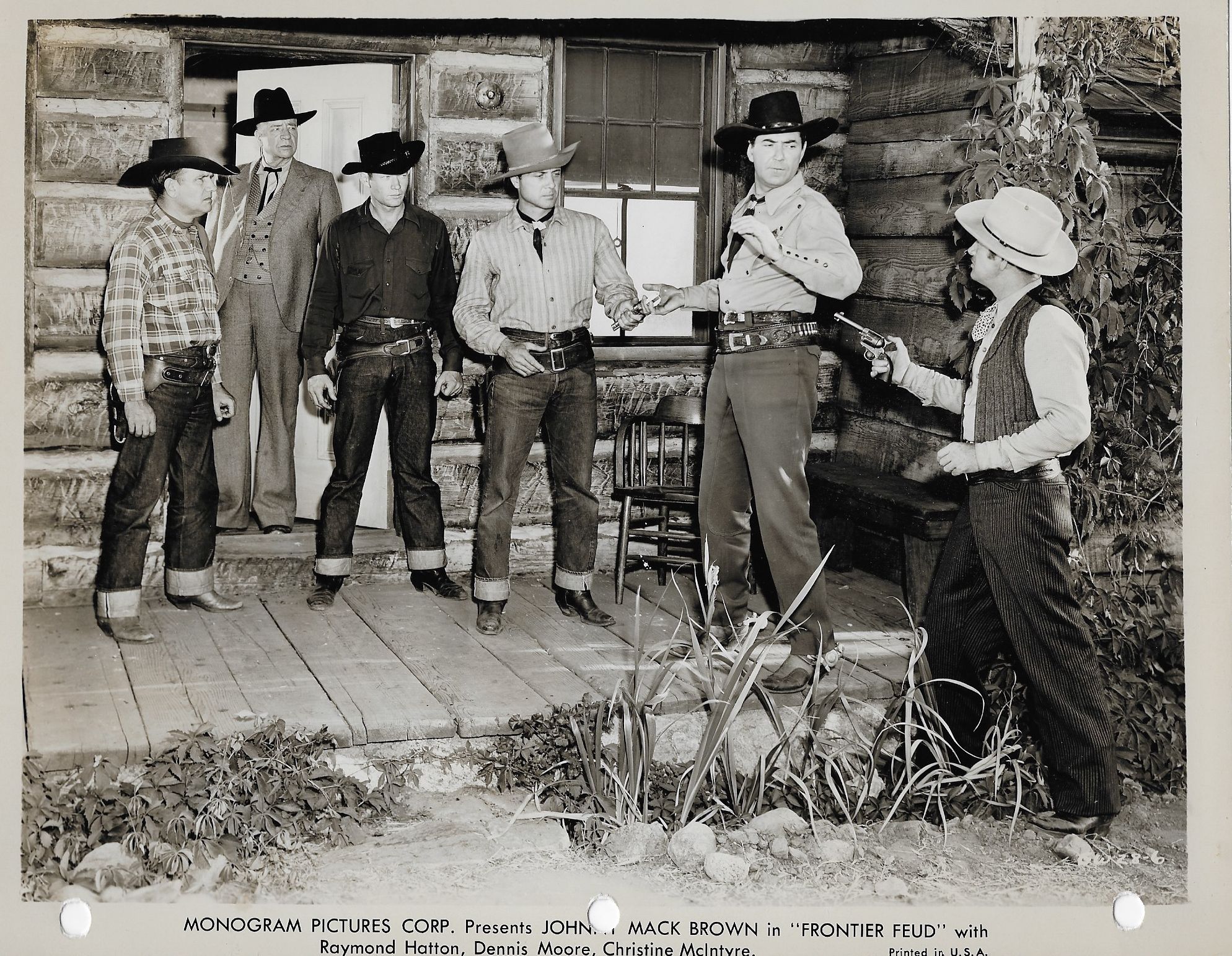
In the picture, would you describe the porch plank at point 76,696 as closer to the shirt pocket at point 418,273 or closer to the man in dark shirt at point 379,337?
the man in dark shirt at point 379,337

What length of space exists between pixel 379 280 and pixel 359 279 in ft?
0.30

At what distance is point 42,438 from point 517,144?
2.40 meters

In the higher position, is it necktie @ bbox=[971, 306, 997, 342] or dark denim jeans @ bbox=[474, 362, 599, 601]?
necktie @ bbox=[971, 306, 997, 342]

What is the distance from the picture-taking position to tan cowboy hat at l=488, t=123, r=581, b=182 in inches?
210

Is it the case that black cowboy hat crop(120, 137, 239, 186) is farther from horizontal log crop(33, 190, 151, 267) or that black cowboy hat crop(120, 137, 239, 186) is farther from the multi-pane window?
the multi-pane window

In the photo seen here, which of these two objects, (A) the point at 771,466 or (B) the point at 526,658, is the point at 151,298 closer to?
(B) the point at 526,658

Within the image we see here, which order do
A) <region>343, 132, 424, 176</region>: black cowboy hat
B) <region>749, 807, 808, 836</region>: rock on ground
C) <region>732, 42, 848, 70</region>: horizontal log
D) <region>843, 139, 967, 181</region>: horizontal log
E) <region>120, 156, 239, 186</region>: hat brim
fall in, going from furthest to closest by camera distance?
<region>732, 42, 848, 70</region>: horizontal log → <region>843, 139, 967, 181</region>: horizontal log → <region>343, 132, 424, 176</region>: black cowboy hat → <region>120, 156, 239, 186</region>: hat brim → <region>749, 807, 808, 836</region>: rock on ground

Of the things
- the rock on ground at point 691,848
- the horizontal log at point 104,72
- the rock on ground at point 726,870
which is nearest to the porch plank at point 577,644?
the rock on ground at point 691,848

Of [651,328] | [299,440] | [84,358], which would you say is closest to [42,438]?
[84,358]

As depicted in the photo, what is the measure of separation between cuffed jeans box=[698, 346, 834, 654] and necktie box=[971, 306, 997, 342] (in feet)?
2.99

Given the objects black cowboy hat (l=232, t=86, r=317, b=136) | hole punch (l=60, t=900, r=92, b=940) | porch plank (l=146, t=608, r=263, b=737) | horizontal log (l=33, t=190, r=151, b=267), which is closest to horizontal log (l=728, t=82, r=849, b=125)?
black cowboy hat (l=232, t=86, r=317, b=136)

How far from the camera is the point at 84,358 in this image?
5.72 meters

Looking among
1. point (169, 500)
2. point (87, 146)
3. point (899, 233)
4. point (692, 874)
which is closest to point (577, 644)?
point (692, 874)

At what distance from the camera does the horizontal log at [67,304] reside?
5.63m
